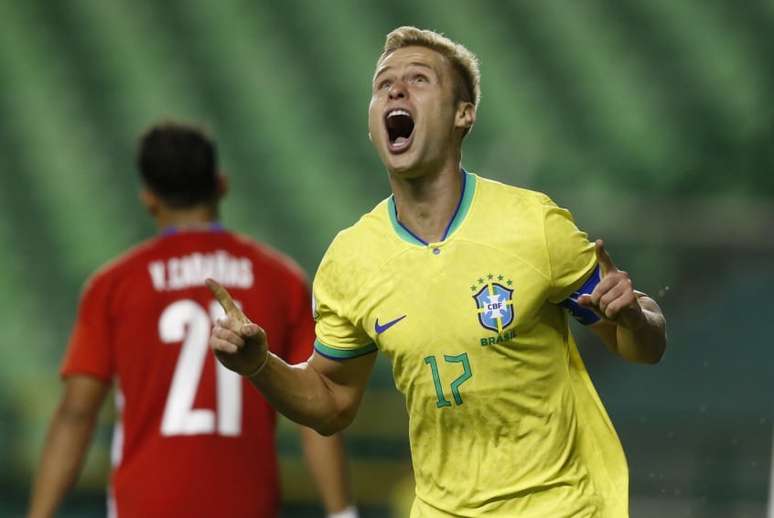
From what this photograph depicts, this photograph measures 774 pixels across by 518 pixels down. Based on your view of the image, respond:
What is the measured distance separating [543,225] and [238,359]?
0.72 m

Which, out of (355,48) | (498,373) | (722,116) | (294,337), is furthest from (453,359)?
(355,48)

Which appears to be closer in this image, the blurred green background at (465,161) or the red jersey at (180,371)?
the red jersey at (180,371)

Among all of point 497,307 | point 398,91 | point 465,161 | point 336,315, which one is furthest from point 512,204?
point 465,161

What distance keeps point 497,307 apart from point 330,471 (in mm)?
1894

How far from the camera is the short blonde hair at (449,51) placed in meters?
3.41

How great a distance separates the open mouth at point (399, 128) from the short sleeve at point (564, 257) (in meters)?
0.36

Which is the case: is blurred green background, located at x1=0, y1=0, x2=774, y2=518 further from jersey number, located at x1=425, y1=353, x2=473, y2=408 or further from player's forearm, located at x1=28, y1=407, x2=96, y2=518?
jersey number, located at x1=425, y1=353, x2=473, y2=408

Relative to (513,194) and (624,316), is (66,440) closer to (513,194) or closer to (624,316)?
(513,194)

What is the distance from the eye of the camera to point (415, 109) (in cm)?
329

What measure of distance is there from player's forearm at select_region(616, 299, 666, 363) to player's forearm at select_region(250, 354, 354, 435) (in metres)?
0.67

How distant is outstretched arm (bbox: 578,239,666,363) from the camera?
9.65 ft

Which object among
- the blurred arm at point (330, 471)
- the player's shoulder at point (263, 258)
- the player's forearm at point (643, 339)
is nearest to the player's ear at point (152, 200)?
the player's shoulder at point (263, 258)

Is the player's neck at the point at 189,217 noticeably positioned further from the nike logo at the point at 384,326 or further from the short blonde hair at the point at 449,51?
the nike logo at the point at 384,326

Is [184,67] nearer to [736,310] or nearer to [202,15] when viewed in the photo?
[202,15]
